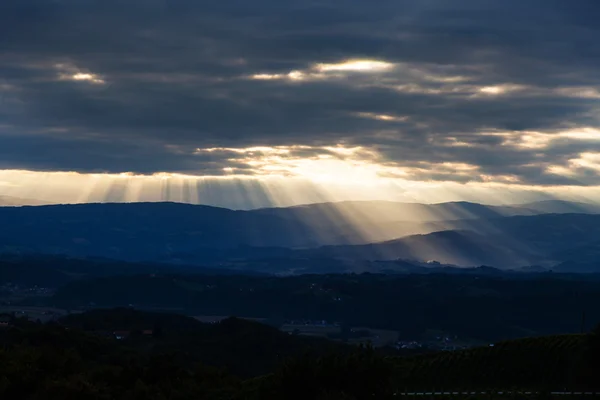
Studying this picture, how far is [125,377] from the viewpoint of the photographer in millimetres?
58938

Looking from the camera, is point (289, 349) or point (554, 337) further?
point (289, 349)

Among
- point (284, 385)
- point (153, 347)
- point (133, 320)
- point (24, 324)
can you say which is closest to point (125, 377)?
point (284, 385)

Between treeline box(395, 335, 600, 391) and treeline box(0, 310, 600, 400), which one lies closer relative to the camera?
treeline box(0, 310, 600, 400)

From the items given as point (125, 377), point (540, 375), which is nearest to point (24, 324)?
point (125, 377)

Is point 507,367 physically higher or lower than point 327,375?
lower

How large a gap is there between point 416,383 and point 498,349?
1049 centimetres

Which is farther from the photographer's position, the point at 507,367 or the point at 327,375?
the point at 507,367

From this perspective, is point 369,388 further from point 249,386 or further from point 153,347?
point 153,347

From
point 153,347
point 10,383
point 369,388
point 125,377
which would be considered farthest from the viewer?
point 153,347

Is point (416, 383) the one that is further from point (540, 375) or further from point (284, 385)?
point (284, 385)

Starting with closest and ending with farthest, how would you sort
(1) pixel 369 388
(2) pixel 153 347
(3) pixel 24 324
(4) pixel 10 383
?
(1) pixel 369 388 → (4) pixel 10 383 → (2) pixel 153 347 → (3) pixel 24 324

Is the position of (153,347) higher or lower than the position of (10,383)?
lower

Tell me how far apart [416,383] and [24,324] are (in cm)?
9248

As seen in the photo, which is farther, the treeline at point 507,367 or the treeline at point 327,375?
the treeline at point 507,367
